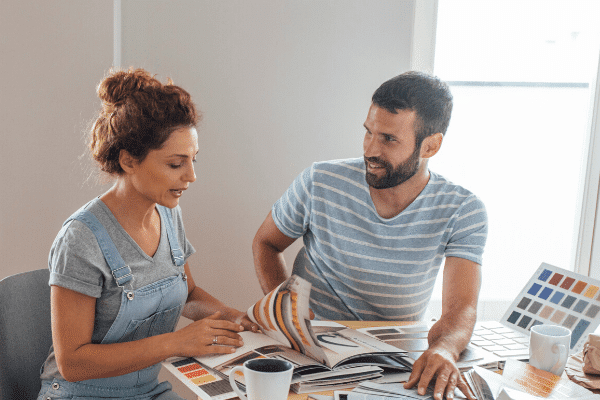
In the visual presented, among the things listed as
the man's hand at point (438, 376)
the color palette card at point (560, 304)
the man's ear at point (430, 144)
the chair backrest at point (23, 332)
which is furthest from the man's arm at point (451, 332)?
the chair backrest at point (23, 332)

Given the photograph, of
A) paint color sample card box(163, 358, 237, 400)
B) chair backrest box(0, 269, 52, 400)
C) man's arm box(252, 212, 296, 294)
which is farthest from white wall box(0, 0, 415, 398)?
paint color sample card box(163, 358, 237, 400)

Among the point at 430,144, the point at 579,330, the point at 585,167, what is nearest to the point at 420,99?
the point at 430,144

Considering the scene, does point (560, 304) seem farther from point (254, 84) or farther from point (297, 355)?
point (254, 84)

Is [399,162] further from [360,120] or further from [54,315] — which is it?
[54,315]

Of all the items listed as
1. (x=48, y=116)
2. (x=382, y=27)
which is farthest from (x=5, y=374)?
(x=382, y=27)

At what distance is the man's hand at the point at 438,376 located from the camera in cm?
96

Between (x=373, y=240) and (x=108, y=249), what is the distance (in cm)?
74

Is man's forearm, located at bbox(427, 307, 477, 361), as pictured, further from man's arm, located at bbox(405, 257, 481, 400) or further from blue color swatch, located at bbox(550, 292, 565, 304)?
blue color swatch, located at bbox(550, 292, 565, 304)

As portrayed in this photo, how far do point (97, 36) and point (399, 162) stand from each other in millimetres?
1079

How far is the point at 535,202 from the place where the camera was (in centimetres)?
223

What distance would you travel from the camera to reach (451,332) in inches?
48.3

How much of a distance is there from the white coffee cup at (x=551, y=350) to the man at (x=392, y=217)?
0.38 metres

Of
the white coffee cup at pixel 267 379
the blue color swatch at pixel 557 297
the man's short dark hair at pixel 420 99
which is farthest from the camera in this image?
the man's short dark hair at pixel 420 99

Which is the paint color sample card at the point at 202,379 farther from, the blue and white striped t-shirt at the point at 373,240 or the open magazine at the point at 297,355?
the blue and white striped t-shirt at the point at 373,240
